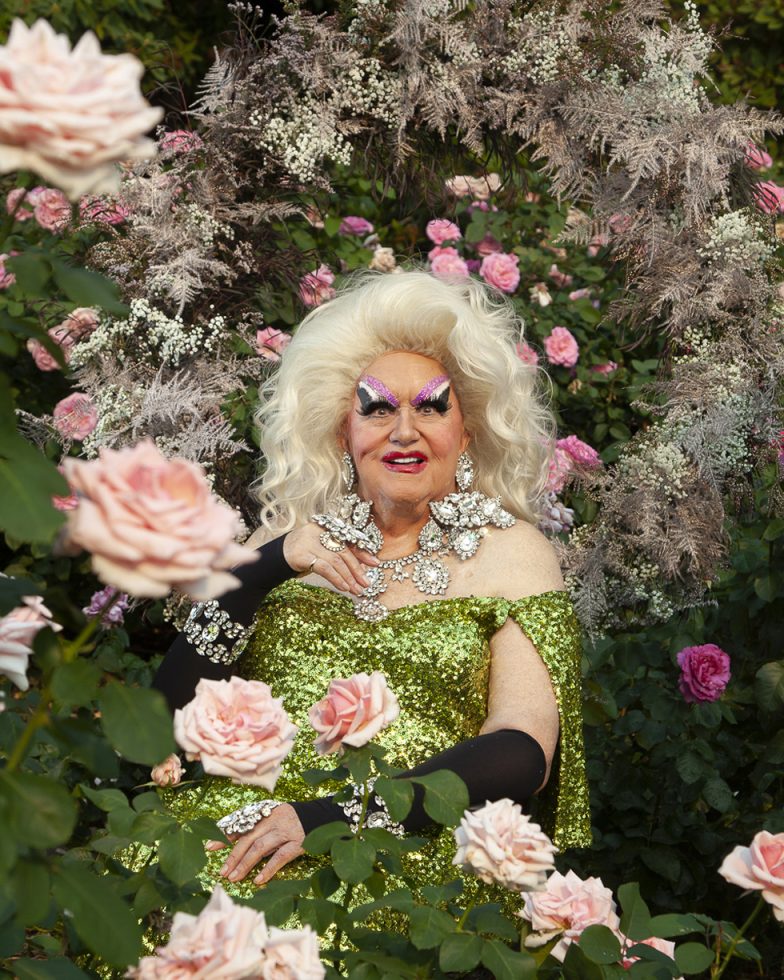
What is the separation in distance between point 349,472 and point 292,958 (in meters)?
1.98

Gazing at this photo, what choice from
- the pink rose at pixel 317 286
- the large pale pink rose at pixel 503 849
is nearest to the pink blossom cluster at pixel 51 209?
the pink rose at pixel 317 286

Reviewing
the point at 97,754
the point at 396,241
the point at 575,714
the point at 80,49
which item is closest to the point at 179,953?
the point at 97,754

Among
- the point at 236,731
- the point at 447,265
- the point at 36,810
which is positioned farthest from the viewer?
the point at 447,265

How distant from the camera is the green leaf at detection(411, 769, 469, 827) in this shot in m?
1.58

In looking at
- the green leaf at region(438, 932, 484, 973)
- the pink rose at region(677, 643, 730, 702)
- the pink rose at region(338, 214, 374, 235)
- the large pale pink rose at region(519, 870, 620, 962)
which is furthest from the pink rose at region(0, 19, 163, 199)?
the pink rose at region(338, 214, 374, 235)

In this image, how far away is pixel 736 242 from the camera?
11.5 ft

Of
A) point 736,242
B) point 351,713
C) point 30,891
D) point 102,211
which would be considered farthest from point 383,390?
point 30,891

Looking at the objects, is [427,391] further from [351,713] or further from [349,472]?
[351,713]

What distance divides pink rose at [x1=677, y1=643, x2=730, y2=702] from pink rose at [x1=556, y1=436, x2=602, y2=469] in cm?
77

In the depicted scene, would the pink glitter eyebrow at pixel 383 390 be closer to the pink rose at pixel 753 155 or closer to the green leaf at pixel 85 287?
the pink rose at pixel 753 155

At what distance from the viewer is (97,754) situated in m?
1.17

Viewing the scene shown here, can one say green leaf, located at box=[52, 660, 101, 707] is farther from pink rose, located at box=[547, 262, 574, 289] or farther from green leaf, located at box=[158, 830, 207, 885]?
pink rose, located at box=[547, 262, 574, 289]

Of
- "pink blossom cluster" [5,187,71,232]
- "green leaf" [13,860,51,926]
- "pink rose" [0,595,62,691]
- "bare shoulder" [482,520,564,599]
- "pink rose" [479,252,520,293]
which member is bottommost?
"pink rose" [479,252,520,293]

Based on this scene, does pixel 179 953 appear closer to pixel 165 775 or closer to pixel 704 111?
pixel 165 775
